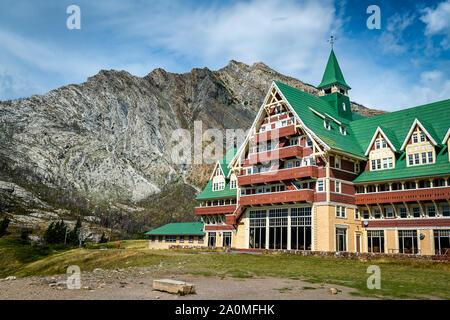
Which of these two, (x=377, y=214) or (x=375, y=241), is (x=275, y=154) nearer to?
(x=377, y=214)

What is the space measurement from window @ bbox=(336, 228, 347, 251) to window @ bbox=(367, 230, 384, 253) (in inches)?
135

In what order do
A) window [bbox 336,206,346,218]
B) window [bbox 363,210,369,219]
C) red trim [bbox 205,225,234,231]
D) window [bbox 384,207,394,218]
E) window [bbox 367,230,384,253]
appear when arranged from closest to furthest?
1. window [bbox 384,207,394,218]
2. window [bbox 367,230,384,253]
3. window [bbox 336,206,346,218]
4. window [bbox 363,210,369,219]
5. red trim [bbox 205,225,234,231]

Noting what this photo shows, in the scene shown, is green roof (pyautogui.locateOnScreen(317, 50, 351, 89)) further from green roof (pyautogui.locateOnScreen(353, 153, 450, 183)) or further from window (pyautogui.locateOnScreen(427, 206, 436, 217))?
window (pyautogui.locateOnScreen(427, 206, 436, 217))

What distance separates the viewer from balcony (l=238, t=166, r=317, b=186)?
45.6 meters

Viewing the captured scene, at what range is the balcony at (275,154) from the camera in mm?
47728

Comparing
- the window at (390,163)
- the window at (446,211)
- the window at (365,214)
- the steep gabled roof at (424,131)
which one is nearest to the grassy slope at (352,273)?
the window at (446,211)

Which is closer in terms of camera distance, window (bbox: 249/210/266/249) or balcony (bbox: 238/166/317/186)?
balcony (bbox: 238/166/317/186)

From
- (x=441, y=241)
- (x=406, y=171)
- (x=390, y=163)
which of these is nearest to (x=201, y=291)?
(x=441, y=241)

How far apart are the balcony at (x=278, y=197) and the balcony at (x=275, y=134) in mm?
7874

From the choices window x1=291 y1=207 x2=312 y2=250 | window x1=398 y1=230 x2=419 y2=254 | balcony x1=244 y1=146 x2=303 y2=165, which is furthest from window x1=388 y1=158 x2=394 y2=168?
window x1=291 y1=207 x2=312 y2=250

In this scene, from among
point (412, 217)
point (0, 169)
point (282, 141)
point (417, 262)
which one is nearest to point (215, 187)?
point (282, 141)

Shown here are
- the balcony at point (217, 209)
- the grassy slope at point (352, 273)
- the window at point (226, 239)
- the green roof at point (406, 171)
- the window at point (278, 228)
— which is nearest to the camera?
the grassy slope at point (352, 273)

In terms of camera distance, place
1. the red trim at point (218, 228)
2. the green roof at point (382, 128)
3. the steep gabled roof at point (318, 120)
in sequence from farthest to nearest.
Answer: the red trim at point (218, 228)
the steep gabled roof at point (318, 120)
the green roof at point (382, 128)

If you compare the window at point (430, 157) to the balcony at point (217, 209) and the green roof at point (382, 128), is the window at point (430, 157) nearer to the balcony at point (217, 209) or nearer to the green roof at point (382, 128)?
the green roof at point (382, 128)
